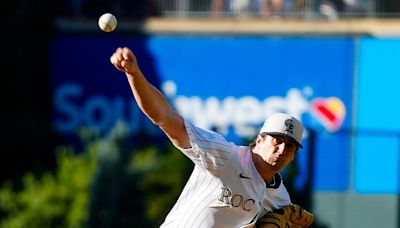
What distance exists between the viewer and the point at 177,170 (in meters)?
22.3

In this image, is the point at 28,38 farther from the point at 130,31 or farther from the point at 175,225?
the point at 175,225

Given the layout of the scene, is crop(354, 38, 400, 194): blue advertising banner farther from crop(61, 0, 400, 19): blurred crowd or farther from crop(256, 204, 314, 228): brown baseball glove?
crop(256, 204, 314, 228): brown baseball glove

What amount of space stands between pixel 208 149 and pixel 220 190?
0.32 m

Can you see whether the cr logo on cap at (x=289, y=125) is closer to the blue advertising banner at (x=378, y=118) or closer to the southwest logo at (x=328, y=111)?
the blue advertising banner at (x=378, y=118)

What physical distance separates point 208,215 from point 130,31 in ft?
56.7

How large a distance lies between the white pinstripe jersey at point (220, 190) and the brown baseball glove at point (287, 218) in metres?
0.15

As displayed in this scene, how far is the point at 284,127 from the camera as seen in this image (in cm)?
871

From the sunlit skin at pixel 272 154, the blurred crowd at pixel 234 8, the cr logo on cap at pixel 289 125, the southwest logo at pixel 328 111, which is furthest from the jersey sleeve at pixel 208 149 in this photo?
the blurred crowd at pixel 234 8

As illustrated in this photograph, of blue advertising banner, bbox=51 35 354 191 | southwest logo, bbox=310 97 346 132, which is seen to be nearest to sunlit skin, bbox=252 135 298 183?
blue advertising banner, bbox=51 35 354 191

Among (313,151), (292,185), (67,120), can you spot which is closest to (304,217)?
(292,185)

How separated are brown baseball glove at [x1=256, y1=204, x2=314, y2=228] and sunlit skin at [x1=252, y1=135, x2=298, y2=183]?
1.07 feet

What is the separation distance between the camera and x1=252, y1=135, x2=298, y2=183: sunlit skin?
341 inches

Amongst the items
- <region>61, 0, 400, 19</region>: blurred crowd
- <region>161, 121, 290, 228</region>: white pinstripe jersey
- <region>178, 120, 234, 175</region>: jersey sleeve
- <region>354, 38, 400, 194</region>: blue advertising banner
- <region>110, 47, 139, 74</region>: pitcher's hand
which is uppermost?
<region>110, 47, 139, 74</region>: pitcher's hand

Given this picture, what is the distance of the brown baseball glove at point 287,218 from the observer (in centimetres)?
888
